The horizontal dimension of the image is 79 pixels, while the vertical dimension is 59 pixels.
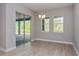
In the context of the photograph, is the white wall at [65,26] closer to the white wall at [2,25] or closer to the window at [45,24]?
the window at [45,24]

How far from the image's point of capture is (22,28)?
621 centimetres

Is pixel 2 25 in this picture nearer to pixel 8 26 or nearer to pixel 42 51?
pixel 8 26

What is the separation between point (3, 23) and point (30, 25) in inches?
123

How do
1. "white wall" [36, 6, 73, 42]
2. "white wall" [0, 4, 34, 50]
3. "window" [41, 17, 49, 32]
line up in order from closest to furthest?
"white wall" [0, 4, 34, 50]
"white wall" [36, 6, 73, 42]
"window" [41, 17, 49, 32]

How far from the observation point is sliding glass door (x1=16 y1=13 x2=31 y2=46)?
5.67 m

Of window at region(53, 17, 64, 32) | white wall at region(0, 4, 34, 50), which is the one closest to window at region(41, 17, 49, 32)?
window at region(53, 17, 64, 32)

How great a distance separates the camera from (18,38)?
5.79 meters

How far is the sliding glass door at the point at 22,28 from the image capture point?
5672 mm

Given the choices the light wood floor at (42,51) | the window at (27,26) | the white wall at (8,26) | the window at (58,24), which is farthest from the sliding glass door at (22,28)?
the window at (58,24)

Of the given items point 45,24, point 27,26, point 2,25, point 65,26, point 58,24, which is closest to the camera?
point 2,25

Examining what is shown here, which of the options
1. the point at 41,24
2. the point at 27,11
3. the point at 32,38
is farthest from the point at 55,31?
the point at 27,11

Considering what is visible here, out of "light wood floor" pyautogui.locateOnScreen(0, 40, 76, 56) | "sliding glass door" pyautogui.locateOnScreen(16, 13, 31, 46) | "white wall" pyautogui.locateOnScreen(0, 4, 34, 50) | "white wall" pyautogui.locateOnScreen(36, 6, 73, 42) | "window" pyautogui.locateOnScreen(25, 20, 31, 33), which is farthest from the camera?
"window" pyautogui.locateOnScreen(25, 20, 31, 33)

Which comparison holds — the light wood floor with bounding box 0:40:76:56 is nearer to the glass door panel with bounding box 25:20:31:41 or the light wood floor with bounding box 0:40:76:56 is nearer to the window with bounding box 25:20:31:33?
the glass door panel with bounding box 25:20:31:41

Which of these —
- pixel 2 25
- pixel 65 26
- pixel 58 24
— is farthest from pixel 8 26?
pixel 65 26
